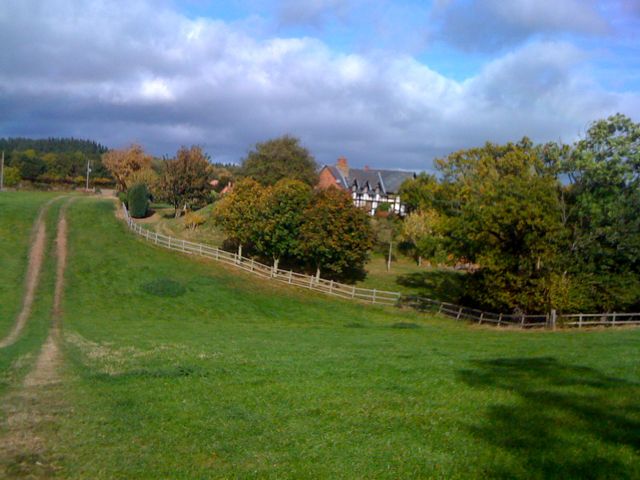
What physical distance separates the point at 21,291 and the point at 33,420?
1127 inches

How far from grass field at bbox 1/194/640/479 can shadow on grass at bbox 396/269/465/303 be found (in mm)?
26985

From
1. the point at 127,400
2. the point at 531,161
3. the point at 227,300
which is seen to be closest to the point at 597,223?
the point at 531,161

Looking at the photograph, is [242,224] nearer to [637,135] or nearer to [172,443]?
[637,135]

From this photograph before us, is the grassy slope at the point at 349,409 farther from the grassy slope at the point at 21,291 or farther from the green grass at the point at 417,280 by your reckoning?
the green grass at the point at 417,280

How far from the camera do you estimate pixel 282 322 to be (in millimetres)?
32469

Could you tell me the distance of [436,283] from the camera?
51.3 m

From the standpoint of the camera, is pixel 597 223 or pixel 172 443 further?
pixel 597 223

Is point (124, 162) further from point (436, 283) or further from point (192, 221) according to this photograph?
point (436, 283)

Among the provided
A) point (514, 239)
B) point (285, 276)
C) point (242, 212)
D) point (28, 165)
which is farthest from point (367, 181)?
point (28, 165)

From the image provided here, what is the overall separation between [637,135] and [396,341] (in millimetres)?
22496

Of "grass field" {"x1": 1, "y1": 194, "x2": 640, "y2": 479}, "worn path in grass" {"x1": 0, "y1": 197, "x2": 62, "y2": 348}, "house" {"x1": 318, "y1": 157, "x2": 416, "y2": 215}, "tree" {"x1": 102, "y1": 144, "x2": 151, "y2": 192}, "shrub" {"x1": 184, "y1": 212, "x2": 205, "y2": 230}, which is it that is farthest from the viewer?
"house" {"x1": 318, "y1": 157, "x2": 416, "y2": 215}

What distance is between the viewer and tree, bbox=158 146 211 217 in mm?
64125

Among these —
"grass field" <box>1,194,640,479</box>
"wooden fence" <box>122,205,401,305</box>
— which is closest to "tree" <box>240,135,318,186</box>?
"wooden fence" <box>122,205,401,305</box>

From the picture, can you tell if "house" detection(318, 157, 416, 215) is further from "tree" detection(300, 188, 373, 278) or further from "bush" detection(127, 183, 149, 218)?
"tree" detection(300, 188, 373, 278)
